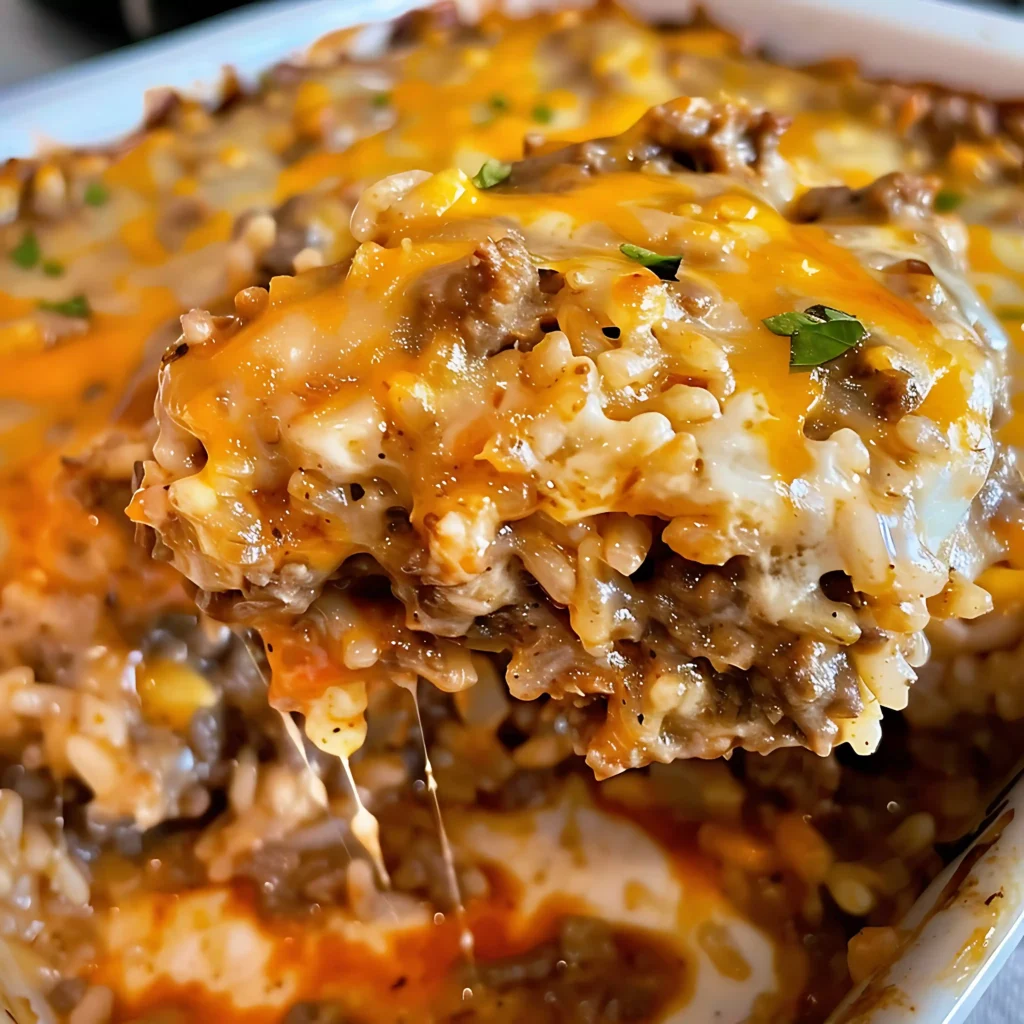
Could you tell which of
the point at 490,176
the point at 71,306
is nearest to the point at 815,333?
the point at 490,176

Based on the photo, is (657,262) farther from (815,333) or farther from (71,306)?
(71,306)

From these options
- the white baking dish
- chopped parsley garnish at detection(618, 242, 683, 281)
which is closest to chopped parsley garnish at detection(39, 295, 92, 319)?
the white baking dish

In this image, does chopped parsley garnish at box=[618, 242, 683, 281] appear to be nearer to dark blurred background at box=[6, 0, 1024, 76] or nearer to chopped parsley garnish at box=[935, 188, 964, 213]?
chopped parsley garnish at box=[935, 188, 964, 213]

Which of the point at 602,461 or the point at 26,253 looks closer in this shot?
the point at 602,461

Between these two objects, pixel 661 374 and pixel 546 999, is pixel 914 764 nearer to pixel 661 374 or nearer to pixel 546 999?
pixel 546 999

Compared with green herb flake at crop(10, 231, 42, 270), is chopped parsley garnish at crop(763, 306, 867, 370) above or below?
above

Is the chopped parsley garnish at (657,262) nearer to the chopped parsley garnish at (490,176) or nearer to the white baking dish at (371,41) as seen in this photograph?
the chopped parsley garnish at (490,176)
